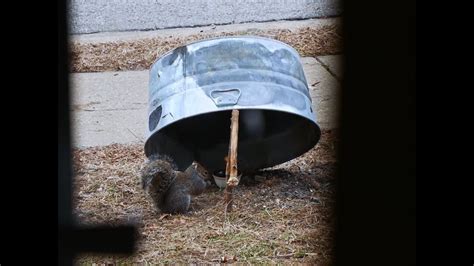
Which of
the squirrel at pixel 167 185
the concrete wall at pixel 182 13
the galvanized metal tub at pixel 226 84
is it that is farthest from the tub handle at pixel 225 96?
the concrete wall at pixel 182 13

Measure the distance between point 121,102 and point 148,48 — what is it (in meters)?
1.17

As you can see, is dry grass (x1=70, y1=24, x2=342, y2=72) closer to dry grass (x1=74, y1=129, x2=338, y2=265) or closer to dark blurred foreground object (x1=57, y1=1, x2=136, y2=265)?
dry grass (x1=74, y1=129, x2=338, y2=265)

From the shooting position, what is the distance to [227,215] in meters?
3.49

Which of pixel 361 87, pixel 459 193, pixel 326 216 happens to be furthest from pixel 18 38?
pixel 326 216

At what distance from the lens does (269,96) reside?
3.37 m

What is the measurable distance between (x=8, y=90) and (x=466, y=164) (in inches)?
35.1

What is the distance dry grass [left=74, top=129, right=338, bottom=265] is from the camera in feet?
10.1

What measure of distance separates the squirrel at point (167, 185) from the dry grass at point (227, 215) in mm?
Result: 57

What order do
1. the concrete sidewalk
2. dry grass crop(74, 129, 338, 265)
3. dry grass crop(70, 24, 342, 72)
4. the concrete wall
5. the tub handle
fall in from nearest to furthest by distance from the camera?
dry grass crop(74, 129, 338, 265) < the tub handle < the concrete sidewalk < dry grass crop(70, 24, 342, 72) < the concrete wall

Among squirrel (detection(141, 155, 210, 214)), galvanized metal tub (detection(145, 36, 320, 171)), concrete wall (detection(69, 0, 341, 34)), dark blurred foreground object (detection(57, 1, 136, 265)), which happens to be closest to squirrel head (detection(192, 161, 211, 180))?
squirrel (detection(141, 155, 210, 214))

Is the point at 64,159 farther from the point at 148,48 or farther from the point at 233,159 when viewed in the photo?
the point at 148,48

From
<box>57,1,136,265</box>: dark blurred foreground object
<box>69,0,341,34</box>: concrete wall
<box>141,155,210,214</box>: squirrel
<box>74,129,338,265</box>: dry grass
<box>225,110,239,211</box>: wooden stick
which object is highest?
<box>57,1,136,265</box>: dark blurred foreground object

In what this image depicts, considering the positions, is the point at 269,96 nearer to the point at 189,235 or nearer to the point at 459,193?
the point at 189,235

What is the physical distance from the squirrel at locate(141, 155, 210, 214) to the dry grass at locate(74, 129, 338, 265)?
6cm
